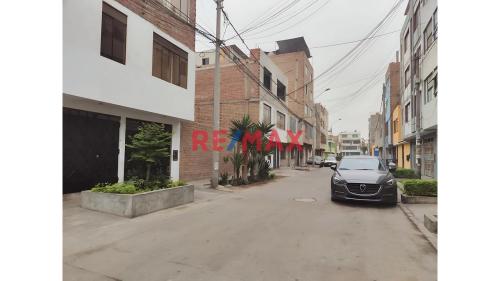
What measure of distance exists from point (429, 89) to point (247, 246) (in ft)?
48.4

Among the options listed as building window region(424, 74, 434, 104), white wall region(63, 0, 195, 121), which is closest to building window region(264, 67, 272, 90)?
building window region(424, 74, 434, 104)

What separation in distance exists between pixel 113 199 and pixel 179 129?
280 inches

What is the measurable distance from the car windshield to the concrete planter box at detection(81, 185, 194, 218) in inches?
232

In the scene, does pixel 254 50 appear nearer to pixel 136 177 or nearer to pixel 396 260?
pixel 136 177

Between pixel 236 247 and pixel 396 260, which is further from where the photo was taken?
pixel 236 247

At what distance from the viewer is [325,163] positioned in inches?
1494

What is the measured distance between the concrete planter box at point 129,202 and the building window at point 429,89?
13.8m

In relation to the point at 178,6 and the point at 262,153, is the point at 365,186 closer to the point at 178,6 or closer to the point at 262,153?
the point at 262,153

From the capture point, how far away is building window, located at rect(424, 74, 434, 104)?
46.7ft

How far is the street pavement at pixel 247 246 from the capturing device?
145 inches

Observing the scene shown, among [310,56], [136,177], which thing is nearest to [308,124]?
[310,56]

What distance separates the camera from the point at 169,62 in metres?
12.3

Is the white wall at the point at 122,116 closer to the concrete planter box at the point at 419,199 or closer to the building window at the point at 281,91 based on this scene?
the concrete planter box at the point at 419,199

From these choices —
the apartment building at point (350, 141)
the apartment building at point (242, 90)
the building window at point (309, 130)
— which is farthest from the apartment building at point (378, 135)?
the apartment building at point (350, 141)
